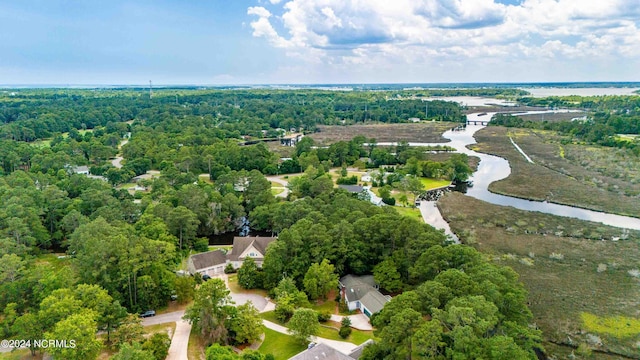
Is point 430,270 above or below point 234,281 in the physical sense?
above

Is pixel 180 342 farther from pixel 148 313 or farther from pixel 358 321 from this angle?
pixel 358 321

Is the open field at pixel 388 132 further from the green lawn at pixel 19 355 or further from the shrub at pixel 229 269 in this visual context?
the green lawn at pixel 19 355

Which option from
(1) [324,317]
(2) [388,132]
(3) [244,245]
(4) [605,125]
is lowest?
(1) [324,317]

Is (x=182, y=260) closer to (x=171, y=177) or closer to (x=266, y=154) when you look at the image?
(x=171, y=177)

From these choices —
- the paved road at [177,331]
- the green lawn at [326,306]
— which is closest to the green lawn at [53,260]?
the paved road at [177,331]

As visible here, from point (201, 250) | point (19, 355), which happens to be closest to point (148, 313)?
point (19, 355)

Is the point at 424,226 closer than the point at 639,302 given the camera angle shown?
No

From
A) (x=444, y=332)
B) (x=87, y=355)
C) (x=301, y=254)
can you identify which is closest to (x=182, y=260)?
(x=301, y=254)
